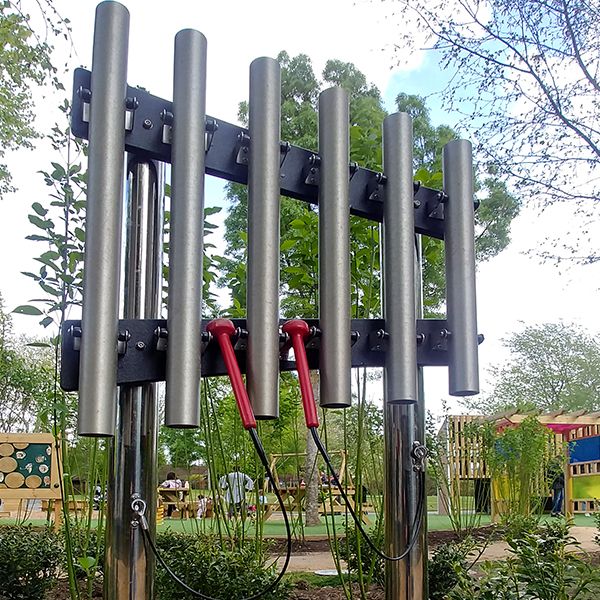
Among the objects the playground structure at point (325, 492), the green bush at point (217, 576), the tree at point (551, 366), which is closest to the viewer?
the green bush at point (217, 576)

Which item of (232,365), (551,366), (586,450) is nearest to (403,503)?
(232,365)

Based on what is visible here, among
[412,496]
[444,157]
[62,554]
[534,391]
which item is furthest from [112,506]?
[534,391]

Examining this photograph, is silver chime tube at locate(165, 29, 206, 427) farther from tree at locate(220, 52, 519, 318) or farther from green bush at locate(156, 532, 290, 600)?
tree at locate(220, 52, 519, 318)

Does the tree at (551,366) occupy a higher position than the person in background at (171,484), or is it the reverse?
the tree at (551,366)

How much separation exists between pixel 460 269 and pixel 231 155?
2.07ft

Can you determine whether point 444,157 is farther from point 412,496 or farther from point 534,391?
point 534,391

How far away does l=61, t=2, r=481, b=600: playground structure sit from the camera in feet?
4.97

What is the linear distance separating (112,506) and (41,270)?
1.43 meters

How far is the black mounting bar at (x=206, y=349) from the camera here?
1510 mm

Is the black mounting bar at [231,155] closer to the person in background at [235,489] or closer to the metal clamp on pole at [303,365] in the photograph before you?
the metal clamp on pole at [303,365]

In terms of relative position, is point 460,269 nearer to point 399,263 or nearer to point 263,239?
point 399,263

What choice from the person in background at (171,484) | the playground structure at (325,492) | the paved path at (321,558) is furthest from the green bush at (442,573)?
the person in background at (171,484)

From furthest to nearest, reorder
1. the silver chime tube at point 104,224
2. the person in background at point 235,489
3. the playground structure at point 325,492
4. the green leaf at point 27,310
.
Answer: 1. the person in background at point 235,489
2. the playground structure at point 325,492
3. the green leaf at point 27,310
4. the silver chime tube at point 104,224

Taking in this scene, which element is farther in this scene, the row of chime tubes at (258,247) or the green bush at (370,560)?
the green bush at (370,560)
